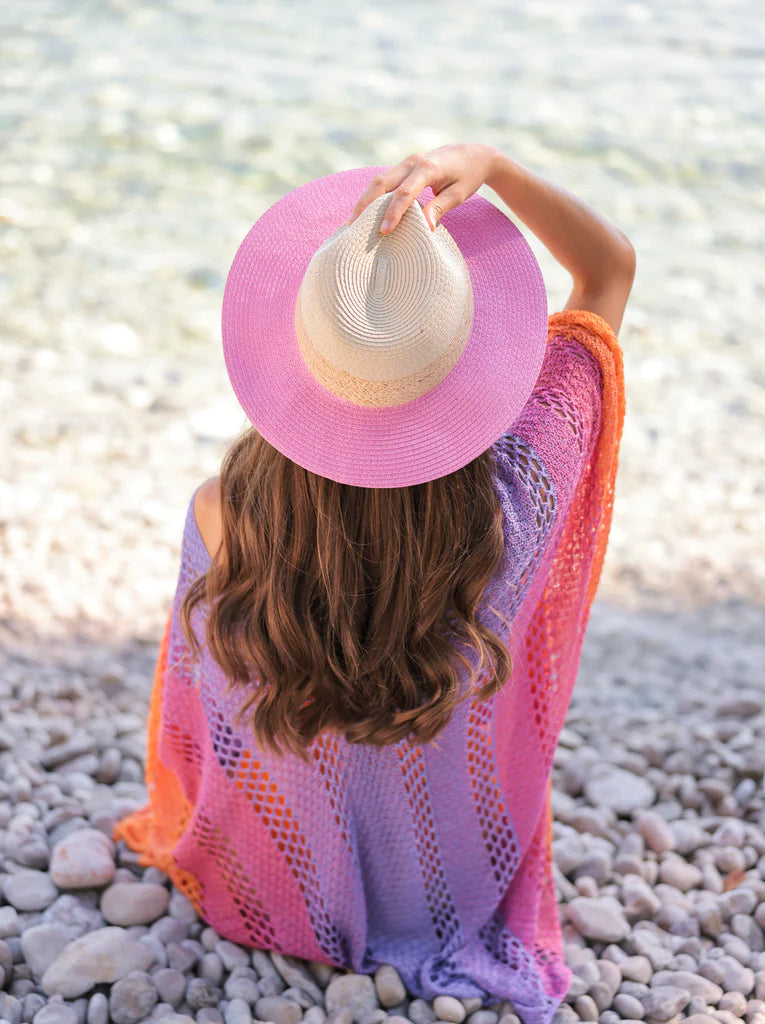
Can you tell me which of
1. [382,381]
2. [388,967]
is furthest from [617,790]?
[382,381]

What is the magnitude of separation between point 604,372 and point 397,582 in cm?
47

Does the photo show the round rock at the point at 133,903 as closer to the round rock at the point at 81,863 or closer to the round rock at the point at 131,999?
the round rock at the point at 81,863

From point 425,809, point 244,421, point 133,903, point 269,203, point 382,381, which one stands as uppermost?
point 382,381

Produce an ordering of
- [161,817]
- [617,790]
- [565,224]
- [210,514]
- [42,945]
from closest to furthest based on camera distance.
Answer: [210,514], [565,224], [42,945], [161,817], [617,790]

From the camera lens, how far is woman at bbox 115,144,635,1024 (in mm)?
1318

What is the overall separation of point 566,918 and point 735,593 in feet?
5.26

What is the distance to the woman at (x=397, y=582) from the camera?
132cm

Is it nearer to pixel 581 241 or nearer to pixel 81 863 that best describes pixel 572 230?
pixel 581 241

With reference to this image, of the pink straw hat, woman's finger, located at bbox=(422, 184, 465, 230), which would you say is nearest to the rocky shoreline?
the pink straw hat

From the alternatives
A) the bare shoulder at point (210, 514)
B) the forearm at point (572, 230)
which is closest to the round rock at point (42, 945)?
the bare shoulder at point (210, 514)

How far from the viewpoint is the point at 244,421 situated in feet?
4.84

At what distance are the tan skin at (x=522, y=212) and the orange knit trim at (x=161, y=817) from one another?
482 mm

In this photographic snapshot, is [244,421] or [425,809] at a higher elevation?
[244,421]

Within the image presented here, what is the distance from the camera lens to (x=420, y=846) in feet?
6.09
